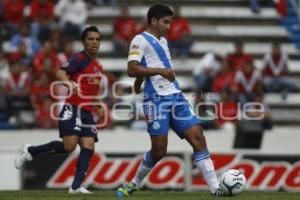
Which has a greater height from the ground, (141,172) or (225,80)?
(225,80)

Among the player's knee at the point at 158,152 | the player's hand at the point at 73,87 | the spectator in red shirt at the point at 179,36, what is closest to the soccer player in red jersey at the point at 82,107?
the player's hand at the point at 73,87

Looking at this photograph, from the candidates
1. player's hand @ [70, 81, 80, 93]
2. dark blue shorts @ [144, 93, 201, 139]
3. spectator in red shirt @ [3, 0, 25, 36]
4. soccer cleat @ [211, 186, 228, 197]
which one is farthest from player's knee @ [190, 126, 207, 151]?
spectator in red shirt @ [3, 0, 25, 36]

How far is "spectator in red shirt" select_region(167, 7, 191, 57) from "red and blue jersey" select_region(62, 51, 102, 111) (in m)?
9.69

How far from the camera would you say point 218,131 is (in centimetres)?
1956

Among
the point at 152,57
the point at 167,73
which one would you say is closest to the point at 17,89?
the point at 152,57

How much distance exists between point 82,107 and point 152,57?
1700 millimetres

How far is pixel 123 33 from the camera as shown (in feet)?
75.6

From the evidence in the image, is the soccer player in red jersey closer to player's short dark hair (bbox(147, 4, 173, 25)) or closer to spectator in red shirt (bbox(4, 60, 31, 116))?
player's short dark hair (bbox(147, 4, 173, 25))

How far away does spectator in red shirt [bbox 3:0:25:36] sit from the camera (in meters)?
22.9

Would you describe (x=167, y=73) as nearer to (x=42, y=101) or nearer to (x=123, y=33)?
(x=42, y=101)

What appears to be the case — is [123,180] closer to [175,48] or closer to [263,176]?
[263,176]

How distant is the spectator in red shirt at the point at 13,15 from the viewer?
22.9m

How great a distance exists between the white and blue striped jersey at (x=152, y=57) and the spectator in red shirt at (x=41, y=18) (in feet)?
35.6

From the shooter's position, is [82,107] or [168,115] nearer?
[168,115]
